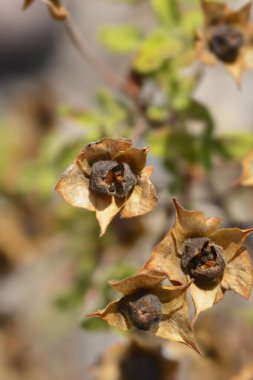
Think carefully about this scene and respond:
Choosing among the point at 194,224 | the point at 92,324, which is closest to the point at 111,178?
the point at 194,224

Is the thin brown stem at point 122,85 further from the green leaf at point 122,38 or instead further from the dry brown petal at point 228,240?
the dry brown petal at point 228,240

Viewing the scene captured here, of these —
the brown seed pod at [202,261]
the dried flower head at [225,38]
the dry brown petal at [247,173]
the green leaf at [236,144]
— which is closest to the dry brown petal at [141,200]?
the brown seed pod at [202,261]

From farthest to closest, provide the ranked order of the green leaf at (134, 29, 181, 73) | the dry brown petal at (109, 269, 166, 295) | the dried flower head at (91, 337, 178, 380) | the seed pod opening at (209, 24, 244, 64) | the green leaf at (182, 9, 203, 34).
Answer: the green leaf at (182, 9, 203, 34) < the green leaf at (134, 29, 181, 73) < the dried flower head at (91, 337, 178, 380) < the seed pod opening at (209, 24, 244, 64) < the dry brown petal at (109, 269, 166, 295)

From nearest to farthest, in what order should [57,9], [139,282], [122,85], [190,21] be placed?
[139,282]
[57,9]
[190,21]
[122,85]

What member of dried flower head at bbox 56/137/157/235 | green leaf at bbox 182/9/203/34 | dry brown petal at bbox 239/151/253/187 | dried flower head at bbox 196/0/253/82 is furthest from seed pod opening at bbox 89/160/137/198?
green leaf at bbox 182/9/203/34

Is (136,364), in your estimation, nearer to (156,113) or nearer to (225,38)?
(156,113)

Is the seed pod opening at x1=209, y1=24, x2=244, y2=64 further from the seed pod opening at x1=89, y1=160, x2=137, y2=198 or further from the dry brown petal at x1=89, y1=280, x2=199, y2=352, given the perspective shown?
the dry brown petal at x1=89, y1=280, x2=199, y2=352

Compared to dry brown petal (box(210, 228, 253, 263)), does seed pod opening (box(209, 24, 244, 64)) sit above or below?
above

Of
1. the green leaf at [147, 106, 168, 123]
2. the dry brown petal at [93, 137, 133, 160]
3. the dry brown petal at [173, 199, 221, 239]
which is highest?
the dry brown petal at [93, 137, 133, 160]
